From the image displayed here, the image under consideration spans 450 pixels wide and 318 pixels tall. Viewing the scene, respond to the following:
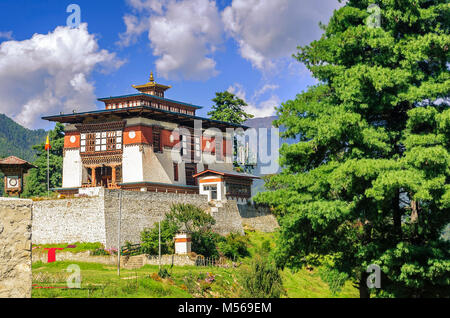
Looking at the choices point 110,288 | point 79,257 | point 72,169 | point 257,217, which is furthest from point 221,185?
point 110,288

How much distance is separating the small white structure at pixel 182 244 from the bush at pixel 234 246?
3.73 m

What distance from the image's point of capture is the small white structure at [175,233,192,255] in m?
35.7

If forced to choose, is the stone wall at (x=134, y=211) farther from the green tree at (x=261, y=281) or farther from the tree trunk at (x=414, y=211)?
the tree trunk at (x=414, y=211)

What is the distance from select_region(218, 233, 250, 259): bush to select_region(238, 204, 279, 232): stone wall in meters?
6.09

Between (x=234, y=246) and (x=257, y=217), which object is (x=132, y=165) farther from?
(x=234, y=246)

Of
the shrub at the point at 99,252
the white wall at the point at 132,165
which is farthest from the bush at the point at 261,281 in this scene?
the white wall at the point at 132,165

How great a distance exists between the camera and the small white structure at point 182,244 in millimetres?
35656

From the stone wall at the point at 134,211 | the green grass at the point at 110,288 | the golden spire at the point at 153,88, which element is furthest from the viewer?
the golden spire at the point at 153,88

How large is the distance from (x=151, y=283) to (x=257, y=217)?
90.8 ft

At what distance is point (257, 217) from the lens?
166 feet

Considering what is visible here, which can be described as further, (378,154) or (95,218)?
(95,218)
